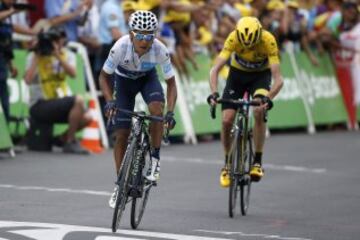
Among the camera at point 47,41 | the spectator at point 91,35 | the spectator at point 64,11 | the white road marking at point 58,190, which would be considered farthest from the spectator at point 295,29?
the white road marking at point 58,190

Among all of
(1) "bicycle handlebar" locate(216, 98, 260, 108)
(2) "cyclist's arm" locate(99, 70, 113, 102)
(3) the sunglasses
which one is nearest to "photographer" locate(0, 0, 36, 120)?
(1) "bicycle handlebar" locate(216, 98, 260, 108)

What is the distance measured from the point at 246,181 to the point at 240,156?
317 mm

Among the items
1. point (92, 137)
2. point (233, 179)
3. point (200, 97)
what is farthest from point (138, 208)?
point (200, 97)

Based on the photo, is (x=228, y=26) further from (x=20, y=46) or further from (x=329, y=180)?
(x=329, y=180)

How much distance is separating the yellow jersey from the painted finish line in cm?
295

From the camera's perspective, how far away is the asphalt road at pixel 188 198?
1119 centimetres

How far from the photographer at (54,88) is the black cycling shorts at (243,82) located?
15.6 feet

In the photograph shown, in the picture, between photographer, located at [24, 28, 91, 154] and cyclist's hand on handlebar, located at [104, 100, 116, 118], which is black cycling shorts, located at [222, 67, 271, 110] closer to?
cyclist's hand on handlebar, located at [104, 100, 116, 118]

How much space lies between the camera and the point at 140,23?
36.7 feet

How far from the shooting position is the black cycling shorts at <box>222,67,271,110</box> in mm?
13637

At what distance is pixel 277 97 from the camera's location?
23.8 meters

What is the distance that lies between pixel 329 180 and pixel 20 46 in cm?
535

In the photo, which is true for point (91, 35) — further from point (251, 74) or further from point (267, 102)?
point (267, 102)

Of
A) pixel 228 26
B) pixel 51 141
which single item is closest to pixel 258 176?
pixel 51 141
